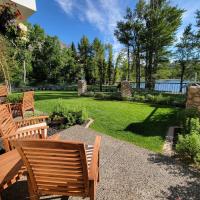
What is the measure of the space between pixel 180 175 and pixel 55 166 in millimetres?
2255

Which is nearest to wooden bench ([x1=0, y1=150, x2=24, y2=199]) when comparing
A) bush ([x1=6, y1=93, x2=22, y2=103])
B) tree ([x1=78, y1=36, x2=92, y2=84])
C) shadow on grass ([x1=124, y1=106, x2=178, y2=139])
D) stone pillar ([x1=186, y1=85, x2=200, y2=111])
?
shadow on grass ([x1=124, y1=106, x2=178, y2=139])

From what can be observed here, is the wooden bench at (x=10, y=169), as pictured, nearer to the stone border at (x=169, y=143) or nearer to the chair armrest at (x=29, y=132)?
the chair armrest at (x=29, y=132)

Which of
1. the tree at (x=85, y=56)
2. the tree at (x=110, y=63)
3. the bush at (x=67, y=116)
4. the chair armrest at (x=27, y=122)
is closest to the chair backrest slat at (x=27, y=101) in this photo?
the bush at (x=67, y=116)

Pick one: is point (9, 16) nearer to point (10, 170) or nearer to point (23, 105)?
point (23, 105)

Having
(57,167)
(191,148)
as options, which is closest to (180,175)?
(191,148)

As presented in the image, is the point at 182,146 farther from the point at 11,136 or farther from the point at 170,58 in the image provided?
the point at 170,58

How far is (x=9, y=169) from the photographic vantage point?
6.63 feet

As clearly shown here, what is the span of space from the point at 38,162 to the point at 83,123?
3.84 m

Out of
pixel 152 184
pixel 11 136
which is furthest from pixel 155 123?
pixel 11 136

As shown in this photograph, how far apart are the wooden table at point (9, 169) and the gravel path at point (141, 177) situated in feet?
1.87

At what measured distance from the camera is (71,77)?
2822 centimetres

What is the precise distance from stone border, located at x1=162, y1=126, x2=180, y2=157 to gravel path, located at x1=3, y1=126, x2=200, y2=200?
0.34m

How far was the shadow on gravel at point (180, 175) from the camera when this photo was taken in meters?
2.44

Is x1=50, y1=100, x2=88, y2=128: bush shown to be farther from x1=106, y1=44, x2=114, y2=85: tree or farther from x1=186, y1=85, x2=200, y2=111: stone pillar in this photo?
x1=106, y1=44, x2=114, y2=85: tree
